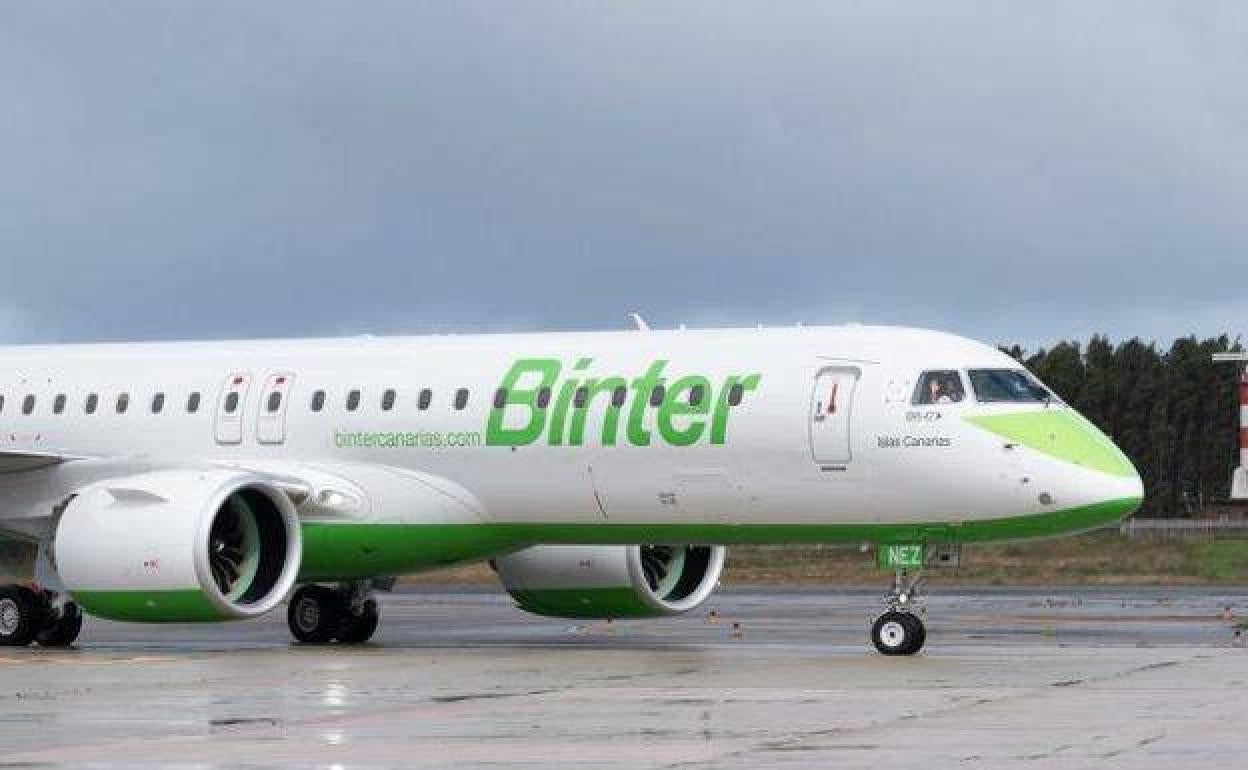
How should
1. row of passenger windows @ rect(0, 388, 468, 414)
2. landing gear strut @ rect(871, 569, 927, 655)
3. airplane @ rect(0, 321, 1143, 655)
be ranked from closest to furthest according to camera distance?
1. landing gear strut @ rect(871, 569, 927, 655)
2. airplane @ rect(0, 321, 1143, 655)
3. row of passenger windows @ rect(0, 388, 468, 414)

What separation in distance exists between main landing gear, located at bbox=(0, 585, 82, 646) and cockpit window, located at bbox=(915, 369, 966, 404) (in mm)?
12151

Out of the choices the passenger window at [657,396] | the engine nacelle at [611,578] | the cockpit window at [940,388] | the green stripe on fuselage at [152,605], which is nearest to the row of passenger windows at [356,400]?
the passenger window at [657,396]

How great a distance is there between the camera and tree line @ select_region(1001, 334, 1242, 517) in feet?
503

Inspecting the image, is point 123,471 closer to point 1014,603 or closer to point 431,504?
point 431,504

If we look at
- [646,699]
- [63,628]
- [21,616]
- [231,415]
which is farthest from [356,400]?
[646,699]

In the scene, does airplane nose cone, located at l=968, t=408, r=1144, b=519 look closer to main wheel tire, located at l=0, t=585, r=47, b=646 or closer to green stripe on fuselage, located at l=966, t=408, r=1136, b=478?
green stripe on fuselage, located at l=966, t=408, r=1136, b=478

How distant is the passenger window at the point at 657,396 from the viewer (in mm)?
33750

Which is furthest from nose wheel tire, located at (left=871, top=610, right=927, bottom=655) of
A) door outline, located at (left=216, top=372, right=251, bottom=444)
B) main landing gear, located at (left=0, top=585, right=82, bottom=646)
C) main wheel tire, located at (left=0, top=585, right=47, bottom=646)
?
main wheel tire, located at (left=0, top=585, right=47, bottom=646)

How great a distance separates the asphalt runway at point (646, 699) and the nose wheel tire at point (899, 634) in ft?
1.18

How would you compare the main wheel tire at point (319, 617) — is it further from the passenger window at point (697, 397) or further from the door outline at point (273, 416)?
the passenger window at point (697, 397)

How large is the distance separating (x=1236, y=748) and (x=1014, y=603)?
97.8 feet

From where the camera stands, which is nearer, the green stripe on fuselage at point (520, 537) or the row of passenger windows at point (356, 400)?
the green stripe on fuselage at point (520, 537)

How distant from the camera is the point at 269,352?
124ft

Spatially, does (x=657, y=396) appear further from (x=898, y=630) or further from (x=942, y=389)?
(x=898, y=630)
